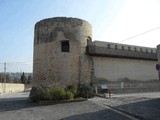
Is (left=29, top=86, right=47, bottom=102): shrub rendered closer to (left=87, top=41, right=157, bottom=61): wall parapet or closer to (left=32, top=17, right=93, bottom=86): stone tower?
(left=32, top=17, right=93, bottom=86): stone tower

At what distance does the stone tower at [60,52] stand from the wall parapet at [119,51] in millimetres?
1335

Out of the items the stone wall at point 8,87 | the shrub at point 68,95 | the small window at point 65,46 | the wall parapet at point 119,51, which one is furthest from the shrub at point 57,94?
the stone wall at point 8,87

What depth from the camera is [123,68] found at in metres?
26.5

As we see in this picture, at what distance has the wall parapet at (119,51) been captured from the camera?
23.8 metres

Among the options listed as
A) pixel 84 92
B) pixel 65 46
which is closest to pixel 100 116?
pixel 84 92

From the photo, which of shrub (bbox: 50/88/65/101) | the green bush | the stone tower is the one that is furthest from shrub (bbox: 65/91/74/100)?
the stone tower

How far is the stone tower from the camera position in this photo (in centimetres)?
2162

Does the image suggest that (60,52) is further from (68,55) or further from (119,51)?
(119,51)

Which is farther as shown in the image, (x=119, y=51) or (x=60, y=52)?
(x=119, y=51)

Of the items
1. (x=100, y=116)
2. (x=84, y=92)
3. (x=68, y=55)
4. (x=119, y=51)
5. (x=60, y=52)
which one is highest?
(x=119, y=51)

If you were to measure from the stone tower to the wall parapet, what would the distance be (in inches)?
52.5

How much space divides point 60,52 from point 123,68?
8254 millimetres

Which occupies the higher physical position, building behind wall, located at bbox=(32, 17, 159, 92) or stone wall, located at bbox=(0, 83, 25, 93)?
building behind wall, located at bbox=(32, 17, 159, 92)

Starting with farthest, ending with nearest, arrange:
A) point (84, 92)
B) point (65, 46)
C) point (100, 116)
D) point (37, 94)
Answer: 1. point (65, 46)
2. point (84, 92)
3. point (37, 94)
4. point (100, 116)
